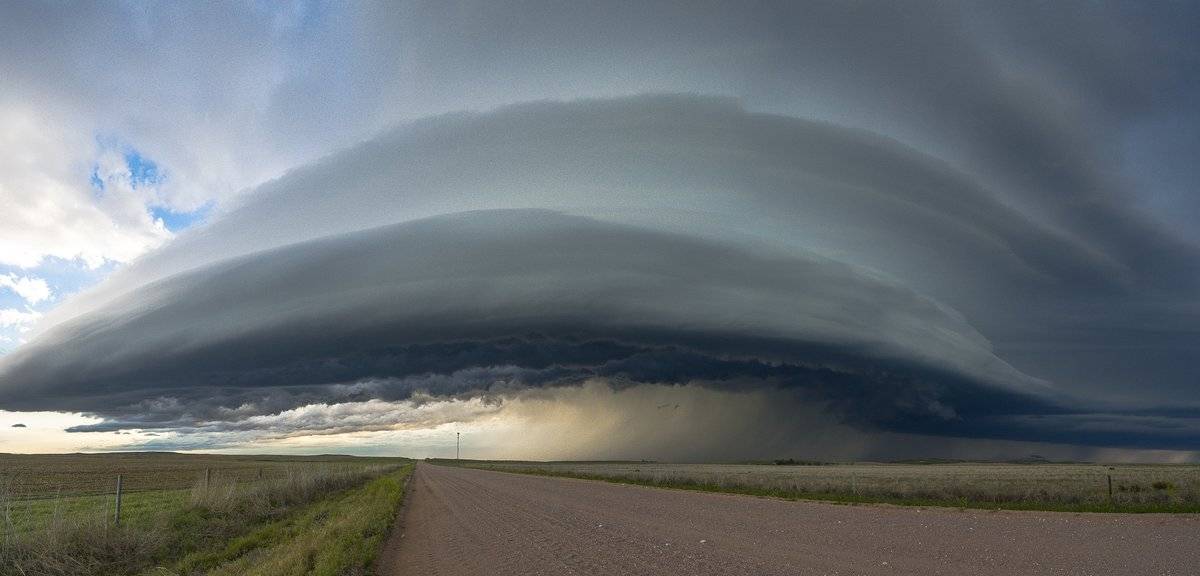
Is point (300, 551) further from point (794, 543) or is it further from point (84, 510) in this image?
point (84, 510)

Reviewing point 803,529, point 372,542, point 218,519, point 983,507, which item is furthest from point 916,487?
point 218,519

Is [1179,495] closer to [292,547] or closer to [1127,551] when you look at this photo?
[1127,551]

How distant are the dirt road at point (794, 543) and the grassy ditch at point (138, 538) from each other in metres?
6.15

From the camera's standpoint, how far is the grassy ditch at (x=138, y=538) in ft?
52.5

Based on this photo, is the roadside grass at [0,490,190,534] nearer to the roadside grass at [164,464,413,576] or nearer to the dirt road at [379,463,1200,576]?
the roadside grass at [164,464,413,576]

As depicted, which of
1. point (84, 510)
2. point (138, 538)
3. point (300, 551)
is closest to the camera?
point (300, 551)

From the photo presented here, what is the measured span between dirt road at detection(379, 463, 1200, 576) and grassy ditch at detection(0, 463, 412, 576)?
6152mm

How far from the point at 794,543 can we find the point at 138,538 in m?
17.8

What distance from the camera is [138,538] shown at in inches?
766

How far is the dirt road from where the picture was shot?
42.5ft

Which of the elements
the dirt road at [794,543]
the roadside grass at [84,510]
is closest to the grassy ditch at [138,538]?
the roadside grass at [84,510]

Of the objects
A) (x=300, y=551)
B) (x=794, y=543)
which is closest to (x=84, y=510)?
(x=300, y=551)

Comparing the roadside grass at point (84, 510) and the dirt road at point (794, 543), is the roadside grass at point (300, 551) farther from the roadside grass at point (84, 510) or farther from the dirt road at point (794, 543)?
the roadside grass at point (84, 510)

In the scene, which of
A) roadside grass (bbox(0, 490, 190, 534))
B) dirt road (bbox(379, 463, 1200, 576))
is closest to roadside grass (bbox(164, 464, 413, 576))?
dirt road (bbox(379, 463, 1200, 576))
